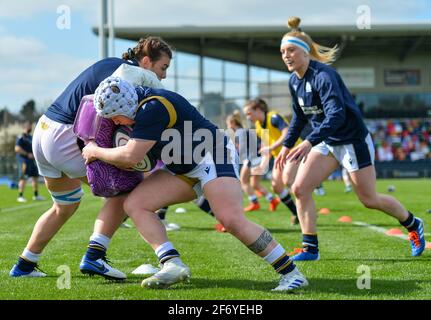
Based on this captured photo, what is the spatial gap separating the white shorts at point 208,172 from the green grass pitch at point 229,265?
736mm

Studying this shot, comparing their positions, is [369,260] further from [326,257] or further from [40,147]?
[40,147]

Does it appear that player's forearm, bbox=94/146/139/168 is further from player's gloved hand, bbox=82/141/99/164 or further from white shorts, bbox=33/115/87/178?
white shorts, bbox=33/115/87/178

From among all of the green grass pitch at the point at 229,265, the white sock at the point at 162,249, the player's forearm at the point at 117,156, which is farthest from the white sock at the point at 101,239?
the player's forearm at the point at 117,156

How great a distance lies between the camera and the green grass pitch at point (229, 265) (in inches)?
171

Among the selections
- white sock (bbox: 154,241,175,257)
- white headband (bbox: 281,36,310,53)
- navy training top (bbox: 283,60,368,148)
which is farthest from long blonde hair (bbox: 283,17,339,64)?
white sock (bbox: 154,241,175,257)

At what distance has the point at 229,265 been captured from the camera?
227 inches

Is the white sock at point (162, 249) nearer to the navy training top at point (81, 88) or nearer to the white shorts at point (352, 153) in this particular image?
the navy training top at point (81, 88)

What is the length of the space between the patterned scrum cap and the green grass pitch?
1188 millimetres

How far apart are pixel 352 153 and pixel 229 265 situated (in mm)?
1531

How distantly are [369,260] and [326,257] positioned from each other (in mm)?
433

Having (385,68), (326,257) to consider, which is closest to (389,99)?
(385,68)

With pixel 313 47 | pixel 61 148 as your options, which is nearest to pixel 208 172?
pixel 61 148
